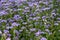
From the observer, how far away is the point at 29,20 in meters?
2.62

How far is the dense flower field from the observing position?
93.4 inches

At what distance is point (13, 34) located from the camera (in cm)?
237

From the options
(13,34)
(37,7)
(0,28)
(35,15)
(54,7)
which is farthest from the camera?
(54,7)

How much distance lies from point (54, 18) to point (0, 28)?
70 centimetres

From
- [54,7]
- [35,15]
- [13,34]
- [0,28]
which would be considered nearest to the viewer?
[13,34]

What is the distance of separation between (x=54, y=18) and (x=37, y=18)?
0.26m

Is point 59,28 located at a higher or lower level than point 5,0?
lower

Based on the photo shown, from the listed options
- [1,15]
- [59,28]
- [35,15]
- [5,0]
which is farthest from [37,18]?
[5,0]

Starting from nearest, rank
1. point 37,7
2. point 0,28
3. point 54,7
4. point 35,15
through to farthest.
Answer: point 0,28 < point 35,15 < point 37,7 < point 54,7

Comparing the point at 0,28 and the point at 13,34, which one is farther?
the point at 0,28

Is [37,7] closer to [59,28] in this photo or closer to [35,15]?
[35,15]

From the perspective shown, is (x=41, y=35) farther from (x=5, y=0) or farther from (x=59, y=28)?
(x=5, y=0)

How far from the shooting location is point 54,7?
3.08m

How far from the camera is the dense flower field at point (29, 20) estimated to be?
2373 mm
